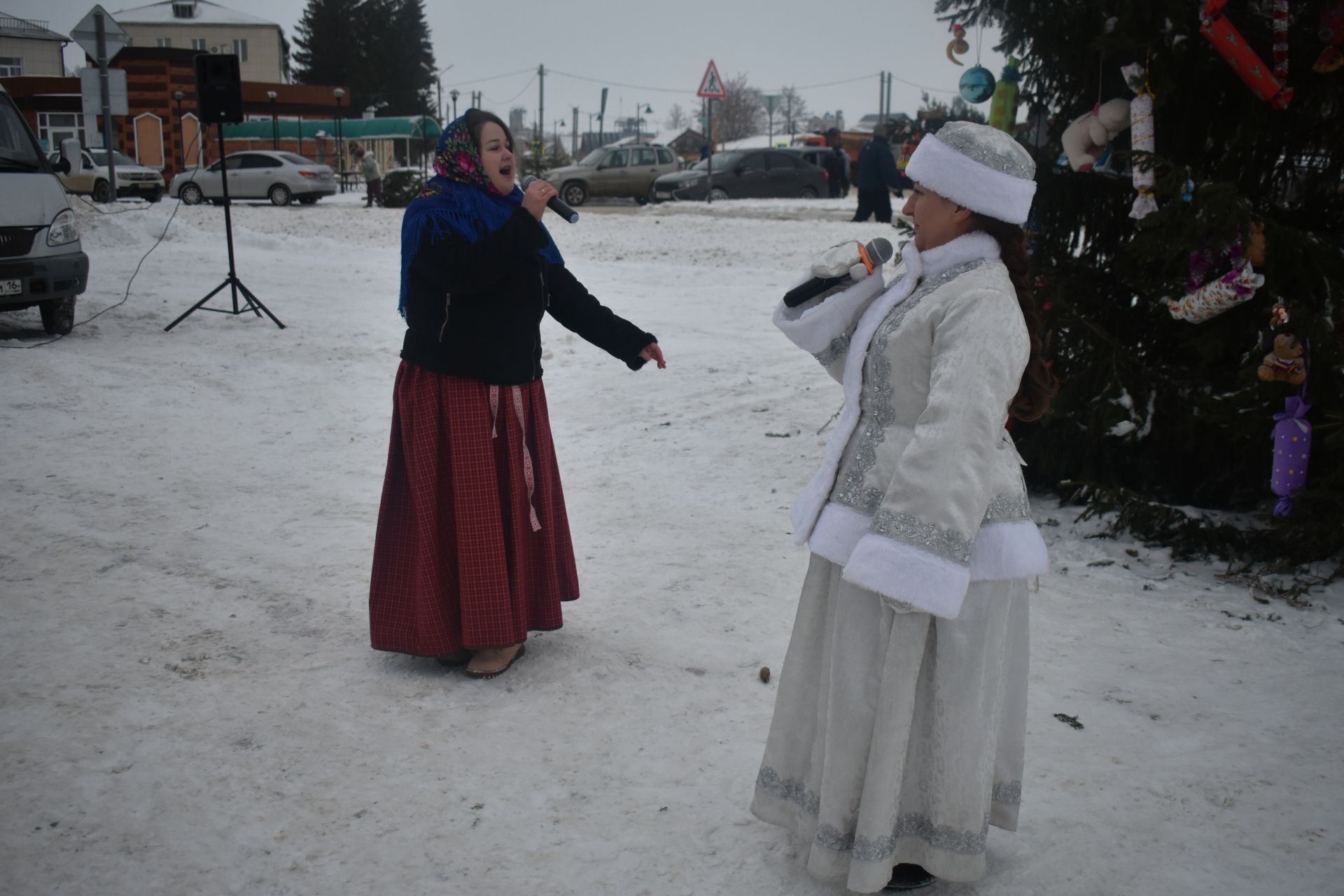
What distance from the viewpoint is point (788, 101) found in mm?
90312

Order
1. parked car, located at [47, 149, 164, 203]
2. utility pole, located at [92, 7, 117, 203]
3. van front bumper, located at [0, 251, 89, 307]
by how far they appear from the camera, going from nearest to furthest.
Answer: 1. van front bumper, located at [0, 251, 89, 307]
2. utility pole, located at [92, 7, 117, 203]
3. parked car, located at [47, 149, 164, 203]

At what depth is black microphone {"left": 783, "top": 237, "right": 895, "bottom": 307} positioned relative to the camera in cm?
243

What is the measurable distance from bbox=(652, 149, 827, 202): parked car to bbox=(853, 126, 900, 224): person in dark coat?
703 centimetres

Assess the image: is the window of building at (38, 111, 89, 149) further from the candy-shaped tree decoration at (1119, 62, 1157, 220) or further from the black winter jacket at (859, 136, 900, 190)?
the candy-shaped tree decoration at (1119, 62, 1157, 220)

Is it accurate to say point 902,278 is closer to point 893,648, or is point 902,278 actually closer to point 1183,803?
point 893,648

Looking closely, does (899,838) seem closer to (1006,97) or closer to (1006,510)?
(1006,510)

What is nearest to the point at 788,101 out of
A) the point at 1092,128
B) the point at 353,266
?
the point at 353,266

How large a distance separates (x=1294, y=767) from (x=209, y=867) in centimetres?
292

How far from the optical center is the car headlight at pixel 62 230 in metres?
8.29

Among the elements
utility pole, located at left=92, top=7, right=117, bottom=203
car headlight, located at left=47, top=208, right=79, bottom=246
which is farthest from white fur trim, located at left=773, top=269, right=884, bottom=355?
utility pole, located at left=92, top=7, right=117, bottom=203

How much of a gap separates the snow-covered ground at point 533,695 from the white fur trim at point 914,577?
88 cm

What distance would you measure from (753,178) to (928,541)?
22761mm

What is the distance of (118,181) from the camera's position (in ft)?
82.7

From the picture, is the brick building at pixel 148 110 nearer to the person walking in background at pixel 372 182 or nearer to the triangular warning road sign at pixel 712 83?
the person walking in background at pixel 372 182
